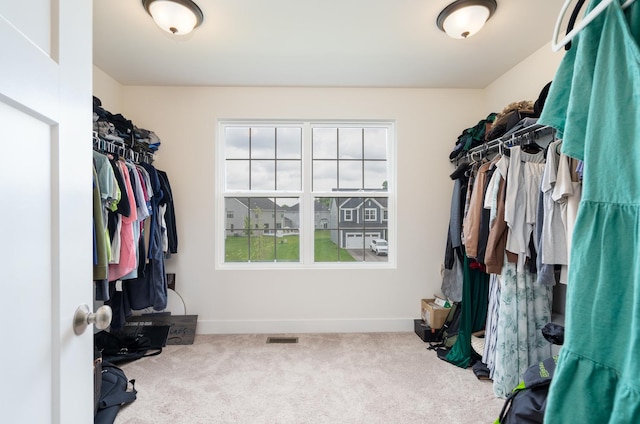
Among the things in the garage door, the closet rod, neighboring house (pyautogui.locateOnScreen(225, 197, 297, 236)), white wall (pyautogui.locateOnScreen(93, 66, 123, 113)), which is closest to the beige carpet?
the garage door

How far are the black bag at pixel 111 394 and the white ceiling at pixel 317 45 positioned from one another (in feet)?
7.45

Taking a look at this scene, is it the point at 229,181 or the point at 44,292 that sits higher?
the point at 229,181

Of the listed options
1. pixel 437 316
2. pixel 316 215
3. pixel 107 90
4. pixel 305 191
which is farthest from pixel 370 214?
pixel 107 90

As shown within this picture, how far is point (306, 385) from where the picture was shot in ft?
6.43

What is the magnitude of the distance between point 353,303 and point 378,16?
2.39 metres

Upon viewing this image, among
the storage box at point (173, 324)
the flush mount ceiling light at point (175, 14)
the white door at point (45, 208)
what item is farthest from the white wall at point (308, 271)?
the white door at point (45, 208)

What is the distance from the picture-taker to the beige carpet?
1.68 metres

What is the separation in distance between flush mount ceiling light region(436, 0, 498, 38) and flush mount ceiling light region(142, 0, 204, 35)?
4.99ft

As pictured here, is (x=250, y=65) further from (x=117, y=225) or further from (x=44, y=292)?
(x=44, y=292)

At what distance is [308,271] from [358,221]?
2.39ft

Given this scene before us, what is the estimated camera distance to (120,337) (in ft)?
8.02

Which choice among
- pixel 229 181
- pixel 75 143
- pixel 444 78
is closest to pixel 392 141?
pixel 444 78

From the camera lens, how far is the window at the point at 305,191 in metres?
2.96

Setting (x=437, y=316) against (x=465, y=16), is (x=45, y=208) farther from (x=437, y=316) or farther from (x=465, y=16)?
(x=437, y=316)
